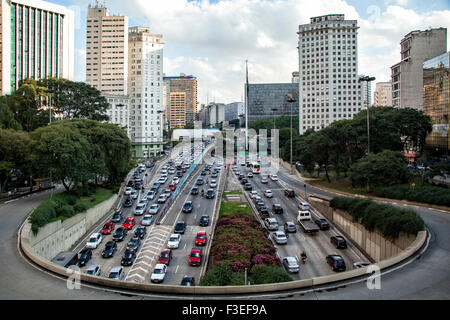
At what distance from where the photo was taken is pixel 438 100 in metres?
67.4

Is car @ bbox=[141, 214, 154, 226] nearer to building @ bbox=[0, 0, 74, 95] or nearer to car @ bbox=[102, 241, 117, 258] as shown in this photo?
car @ bbox=[102, 241, 117, 258]

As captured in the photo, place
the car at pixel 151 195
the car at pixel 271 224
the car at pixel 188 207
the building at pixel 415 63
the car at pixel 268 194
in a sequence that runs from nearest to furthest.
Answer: the car at pixel 271 224 < the car at pixel 188 207 < the car at pixel 151 195 < the car at pixel 268 194 < the building at pixel 415 63

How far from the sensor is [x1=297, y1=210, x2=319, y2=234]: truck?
32125 mm

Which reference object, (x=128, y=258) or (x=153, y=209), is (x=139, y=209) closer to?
(x=153, y=209)

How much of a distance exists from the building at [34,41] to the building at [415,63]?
90872 mm

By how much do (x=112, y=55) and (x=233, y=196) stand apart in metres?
80.4

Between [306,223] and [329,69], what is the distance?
94.6 m

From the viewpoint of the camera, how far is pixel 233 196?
1786 inches

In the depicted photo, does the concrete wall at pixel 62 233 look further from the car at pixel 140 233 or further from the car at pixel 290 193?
the car at pixel 290 193

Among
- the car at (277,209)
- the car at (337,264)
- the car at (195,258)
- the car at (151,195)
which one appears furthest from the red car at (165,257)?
the car at (151,195)

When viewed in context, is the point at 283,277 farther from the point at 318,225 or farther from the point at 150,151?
the point at 150,151

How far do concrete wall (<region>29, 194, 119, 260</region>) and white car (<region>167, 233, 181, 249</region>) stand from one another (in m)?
8.68

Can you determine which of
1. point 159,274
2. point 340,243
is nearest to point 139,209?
point 159,274

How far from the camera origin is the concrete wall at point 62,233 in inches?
975
